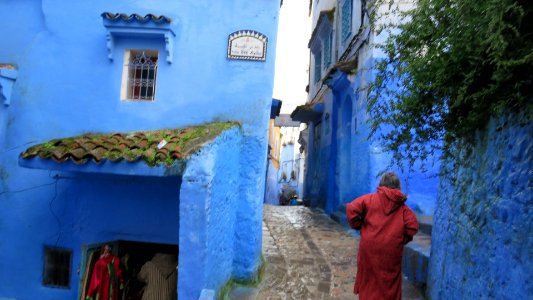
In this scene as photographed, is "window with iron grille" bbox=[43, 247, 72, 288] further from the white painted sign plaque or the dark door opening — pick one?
the white painted sign plaque

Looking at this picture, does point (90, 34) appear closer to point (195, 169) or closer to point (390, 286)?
point (195, 169)

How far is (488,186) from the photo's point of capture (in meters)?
3.12

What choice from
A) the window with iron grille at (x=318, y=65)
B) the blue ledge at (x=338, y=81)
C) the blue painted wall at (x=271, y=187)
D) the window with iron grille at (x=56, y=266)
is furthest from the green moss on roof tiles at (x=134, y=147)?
the blue painted wall at (x=271, y=187)

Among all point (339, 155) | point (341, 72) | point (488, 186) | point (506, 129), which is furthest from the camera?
point (339, 155)

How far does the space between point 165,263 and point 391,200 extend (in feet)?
12.1

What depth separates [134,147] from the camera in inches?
206

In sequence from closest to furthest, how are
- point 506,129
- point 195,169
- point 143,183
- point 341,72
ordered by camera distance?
point 506,129
point 195,169
point 143,183
point 341,72

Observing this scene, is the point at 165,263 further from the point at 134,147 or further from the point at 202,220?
the point at 134,147

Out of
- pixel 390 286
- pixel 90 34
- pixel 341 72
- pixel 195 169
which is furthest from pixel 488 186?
pixel 341 72

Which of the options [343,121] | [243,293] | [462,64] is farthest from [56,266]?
[343,121]

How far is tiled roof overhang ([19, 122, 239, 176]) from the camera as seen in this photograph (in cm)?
486

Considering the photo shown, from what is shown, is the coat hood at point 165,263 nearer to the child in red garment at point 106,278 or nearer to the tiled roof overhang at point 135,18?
the child in red garment at point 106,278

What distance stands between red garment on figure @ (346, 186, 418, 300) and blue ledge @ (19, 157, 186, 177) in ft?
7.47

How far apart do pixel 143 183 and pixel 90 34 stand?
2.65 meters
